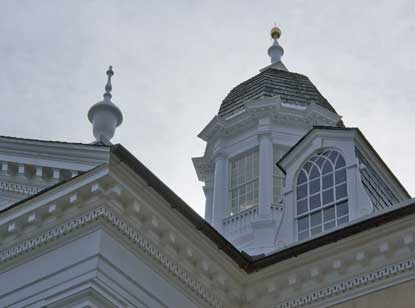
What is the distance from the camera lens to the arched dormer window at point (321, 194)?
16016mm

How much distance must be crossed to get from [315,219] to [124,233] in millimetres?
→ 4768

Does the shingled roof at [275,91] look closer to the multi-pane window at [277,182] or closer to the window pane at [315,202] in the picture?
the multi-pane window at [277,182]

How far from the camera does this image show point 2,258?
1313cm

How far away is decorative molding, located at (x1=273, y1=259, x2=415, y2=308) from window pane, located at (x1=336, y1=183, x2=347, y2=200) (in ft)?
10.9

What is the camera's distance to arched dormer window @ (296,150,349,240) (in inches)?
631

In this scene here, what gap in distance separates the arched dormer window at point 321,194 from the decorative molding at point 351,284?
2.76 meters

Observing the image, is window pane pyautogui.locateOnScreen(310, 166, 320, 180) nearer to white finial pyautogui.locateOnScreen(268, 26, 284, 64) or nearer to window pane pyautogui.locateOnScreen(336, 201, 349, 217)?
window pane pyautogui.locateOnScreen(336, 201, 349, 217)

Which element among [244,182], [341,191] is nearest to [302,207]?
[341,191]

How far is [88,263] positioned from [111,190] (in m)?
1.01

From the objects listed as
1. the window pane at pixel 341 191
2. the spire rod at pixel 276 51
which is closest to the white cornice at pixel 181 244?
the window pane at pixel 341 191

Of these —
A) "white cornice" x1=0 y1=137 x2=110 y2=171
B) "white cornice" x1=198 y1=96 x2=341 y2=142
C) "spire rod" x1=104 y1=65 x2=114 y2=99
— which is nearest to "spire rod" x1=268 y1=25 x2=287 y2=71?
"white cornice" x1=198 y1=96 x2=341 y2=142

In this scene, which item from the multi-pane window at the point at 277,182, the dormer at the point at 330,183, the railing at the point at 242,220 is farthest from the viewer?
the multi-pane window at the point at 277,182

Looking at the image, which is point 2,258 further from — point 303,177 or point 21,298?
point 303,177

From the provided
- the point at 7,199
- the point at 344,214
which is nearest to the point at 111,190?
the point at 7,199
